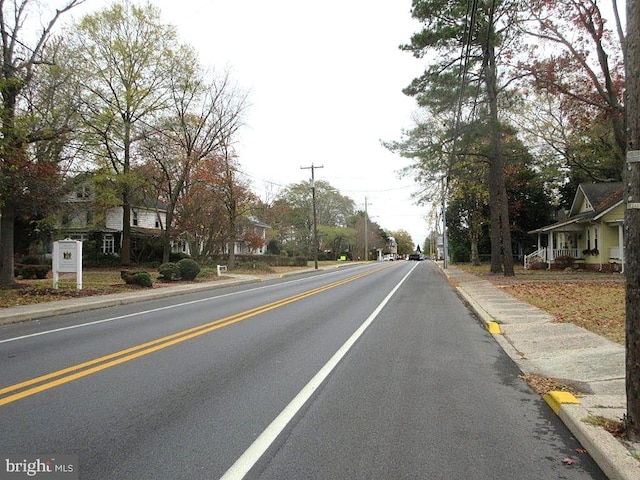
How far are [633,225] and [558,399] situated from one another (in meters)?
2.17

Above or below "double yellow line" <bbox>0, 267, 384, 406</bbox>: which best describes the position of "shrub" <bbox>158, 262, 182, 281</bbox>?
above

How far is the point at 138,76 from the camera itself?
118 feet

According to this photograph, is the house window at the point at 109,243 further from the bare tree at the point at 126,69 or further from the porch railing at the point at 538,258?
the porch railing at the point at 538,258

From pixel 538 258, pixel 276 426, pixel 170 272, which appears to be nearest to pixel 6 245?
pixel 170 272

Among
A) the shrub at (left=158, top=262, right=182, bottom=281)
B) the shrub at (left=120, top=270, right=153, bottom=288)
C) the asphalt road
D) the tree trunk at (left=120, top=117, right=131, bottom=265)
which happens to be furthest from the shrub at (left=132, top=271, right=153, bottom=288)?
the tree trunk at (left=120, top=117, right=131, bottom=265)

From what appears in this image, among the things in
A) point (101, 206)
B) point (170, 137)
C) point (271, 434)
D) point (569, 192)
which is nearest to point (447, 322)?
point (271, 434)

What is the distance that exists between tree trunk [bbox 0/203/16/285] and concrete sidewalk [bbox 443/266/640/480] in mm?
17588

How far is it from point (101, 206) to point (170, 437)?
35.2 metres

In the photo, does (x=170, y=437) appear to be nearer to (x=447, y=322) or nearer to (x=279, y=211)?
(x=447, y=322)

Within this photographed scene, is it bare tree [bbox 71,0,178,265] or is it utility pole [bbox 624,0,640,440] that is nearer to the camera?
utility pole [bbox 624,0,640,440]

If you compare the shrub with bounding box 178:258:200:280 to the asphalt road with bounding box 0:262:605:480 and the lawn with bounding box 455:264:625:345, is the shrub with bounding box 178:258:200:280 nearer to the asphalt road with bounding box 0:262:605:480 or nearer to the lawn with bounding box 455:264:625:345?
the lawn with bounding box 455:264:625:345

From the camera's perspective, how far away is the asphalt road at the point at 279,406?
3.96 metres

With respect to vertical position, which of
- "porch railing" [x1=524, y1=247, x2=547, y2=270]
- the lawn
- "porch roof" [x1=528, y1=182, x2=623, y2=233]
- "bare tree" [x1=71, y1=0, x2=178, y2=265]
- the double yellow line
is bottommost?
the double yellow line

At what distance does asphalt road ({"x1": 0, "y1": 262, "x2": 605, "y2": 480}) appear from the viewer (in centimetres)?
396
